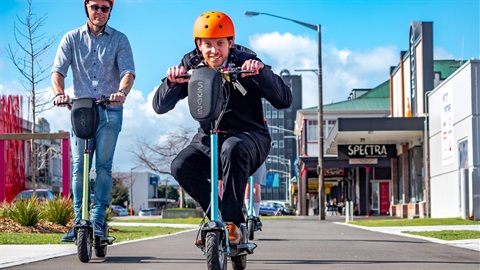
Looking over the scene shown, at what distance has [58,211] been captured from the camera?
47.1ft

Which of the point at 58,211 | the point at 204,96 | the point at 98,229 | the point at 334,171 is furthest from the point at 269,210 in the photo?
the point at 204,96

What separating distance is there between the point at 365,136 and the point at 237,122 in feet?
113

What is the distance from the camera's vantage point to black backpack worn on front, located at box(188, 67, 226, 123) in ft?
17.1

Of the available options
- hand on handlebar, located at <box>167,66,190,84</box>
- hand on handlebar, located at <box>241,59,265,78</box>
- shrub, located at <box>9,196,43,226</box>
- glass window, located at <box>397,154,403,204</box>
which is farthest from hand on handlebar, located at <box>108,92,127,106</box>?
glass window, located at <box>397,154,403,204</box>

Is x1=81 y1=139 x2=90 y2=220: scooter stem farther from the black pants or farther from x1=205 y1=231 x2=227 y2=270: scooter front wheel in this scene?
x1=205 y1=231 x2=227 y2=270: scooter front wheel

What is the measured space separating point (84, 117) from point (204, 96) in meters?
2.01

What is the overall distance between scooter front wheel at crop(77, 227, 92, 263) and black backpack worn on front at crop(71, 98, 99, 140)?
74 centimetres

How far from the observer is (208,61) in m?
5.71

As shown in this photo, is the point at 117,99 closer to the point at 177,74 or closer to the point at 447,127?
the point at 177,74

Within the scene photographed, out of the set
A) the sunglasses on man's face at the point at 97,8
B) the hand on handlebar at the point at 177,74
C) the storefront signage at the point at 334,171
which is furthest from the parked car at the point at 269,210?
the hand on handlebar at the point at 177,74

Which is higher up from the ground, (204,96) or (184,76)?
(184,76)

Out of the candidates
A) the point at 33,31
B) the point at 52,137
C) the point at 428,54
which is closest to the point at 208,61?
the point at 52,137

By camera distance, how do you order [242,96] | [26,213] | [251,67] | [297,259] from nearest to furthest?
[251,67], [242,96], [297,259], [26,213]

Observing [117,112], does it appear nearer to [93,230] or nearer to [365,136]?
[93,230]
